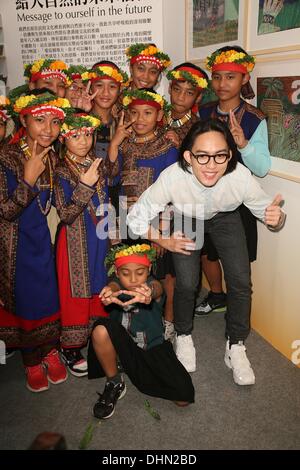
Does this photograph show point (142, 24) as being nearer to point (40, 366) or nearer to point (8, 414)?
point (40, 366)

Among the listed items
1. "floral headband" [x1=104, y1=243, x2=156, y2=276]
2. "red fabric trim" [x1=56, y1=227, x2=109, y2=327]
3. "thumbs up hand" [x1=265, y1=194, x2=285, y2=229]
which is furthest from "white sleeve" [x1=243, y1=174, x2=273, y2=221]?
"red fabric trim" [x1=56, y1=227, x2=109, y2=327]

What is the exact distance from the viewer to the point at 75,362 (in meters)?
2.42

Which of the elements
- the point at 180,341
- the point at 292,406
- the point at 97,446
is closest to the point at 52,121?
the point at 180,341

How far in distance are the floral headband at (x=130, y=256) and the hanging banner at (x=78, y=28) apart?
228 centimetres

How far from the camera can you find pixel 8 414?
212cm

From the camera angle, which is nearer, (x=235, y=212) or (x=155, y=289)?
(x=155, y=289)

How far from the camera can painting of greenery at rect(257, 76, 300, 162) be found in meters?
2.14

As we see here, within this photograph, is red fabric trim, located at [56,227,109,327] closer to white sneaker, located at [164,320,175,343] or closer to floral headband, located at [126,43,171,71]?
white sneaker, located at [164,320,175,343]

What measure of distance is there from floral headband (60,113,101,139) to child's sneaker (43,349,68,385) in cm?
130

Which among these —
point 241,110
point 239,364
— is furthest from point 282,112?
point 239,364

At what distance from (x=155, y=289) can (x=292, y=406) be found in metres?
0.97
